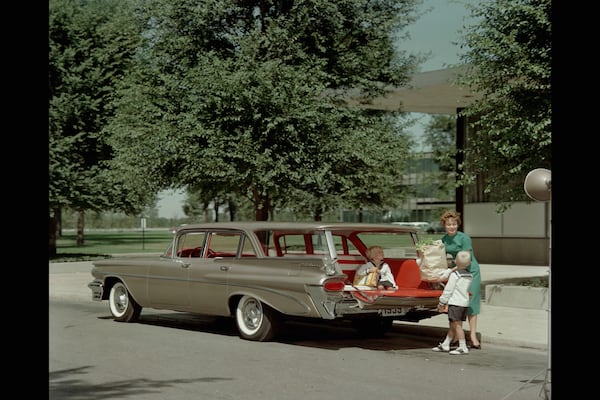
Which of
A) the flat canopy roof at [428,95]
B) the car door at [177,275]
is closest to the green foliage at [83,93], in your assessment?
the flat canopy roof at [428,95]

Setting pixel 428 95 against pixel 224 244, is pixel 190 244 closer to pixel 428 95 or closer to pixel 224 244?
pixel 224 244

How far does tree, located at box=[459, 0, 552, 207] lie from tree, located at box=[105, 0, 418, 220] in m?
4.96

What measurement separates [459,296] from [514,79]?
7.35m

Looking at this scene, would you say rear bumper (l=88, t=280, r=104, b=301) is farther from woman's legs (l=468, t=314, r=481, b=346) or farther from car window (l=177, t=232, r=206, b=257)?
woman's legs (l=468, t=314, r=481, b=346)

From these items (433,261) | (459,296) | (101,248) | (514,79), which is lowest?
(101,248)

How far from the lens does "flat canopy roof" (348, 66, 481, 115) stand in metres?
25.0


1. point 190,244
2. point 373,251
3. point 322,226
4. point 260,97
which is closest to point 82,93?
point 260,97

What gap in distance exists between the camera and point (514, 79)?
16.3m

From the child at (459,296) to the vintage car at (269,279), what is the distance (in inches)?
23.9

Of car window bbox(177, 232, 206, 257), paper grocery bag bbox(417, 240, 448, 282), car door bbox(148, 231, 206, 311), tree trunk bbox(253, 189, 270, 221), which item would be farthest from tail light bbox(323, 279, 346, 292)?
tree trunk bbox(253, 189, 270, 221)

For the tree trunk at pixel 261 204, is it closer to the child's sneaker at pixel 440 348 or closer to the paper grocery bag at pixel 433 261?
the paper grocery bag at pixel 433 261

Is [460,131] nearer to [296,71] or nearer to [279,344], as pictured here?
[296,71]
